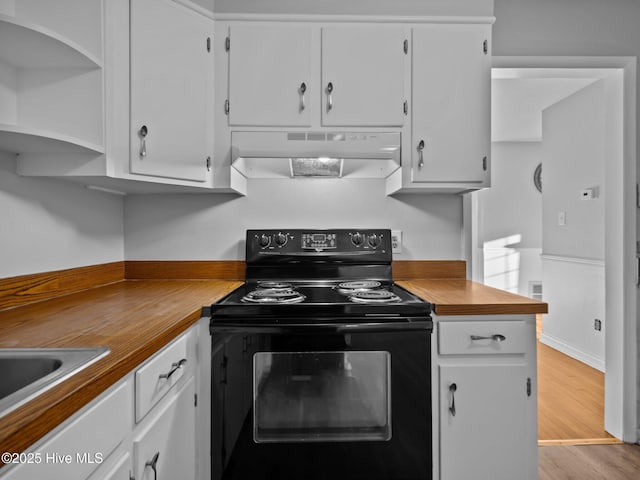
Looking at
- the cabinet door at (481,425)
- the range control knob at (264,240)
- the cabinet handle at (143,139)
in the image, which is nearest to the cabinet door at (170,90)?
the cabinet handle at (143,139)

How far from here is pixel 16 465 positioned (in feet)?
1.79

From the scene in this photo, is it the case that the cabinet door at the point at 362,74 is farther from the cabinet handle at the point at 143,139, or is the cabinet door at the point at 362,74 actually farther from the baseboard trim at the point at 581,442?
the baseboard trim at the point at 581,442

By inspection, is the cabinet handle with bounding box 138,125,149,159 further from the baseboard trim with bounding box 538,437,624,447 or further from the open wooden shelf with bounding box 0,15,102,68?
the baseboard trim with bounding box 538,437,624,447

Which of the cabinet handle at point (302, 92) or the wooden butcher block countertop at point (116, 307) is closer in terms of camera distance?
the wooden butcher block countertop at point (116, 307)

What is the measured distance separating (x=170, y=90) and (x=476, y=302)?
5.05ft

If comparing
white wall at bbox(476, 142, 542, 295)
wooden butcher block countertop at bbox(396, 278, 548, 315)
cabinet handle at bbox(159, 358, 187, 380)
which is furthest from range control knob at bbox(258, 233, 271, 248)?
white wall at bbox(476, 142, 542, 295)

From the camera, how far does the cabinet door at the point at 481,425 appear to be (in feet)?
4.71

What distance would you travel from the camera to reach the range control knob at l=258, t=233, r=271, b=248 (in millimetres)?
2045

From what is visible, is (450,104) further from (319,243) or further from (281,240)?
(281,240)

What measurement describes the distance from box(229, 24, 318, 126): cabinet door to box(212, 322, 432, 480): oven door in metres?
0.99

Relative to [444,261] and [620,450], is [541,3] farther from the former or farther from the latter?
[620,450]

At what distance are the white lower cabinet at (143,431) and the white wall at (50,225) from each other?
689 mm

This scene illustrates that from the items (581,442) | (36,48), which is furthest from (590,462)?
(36,48)

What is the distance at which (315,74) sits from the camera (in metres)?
1.78
